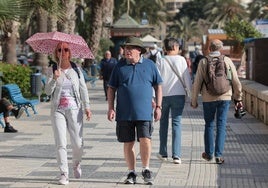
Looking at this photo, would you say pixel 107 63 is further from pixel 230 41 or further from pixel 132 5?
pixel 132 5

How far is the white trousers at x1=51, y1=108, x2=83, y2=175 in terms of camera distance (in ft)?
28.4

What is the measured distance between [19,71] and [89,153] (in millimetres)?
10326

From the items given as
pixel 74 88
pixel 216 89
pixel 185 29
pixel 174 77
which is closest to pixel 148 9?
pixel 185 29

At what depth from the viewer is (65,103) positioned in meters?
8.74

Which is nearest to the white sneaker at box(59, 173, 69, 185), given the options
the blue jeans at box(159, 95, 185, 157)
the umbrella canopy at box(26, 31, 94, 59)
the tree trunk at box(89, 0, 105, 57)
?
the umbrella canopy at box(26, 31, 94, 59)

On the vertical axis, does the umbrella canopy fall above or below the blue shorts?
above

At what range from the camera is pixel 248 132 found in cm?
1465

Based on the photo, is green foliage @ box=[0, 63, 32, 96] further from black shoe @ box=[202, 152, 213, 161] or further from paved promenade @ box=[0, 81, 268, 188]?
black shoe @ box=[202, 152, 213, 161]

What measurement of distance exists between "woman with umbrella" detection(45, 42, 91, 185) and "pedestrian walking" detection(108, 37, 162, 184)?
0.45 meters

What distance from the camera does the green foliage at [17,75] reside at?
813 inches

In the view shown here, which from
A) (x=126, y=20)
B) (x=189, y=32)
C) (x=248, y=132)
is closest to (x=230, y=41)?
(x=126, y=20)

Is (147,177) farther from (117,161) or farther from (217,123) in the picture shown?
(217,123)

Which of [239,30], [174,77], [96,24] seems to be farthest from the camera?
[239,30]

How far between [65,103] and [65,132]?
339mm
